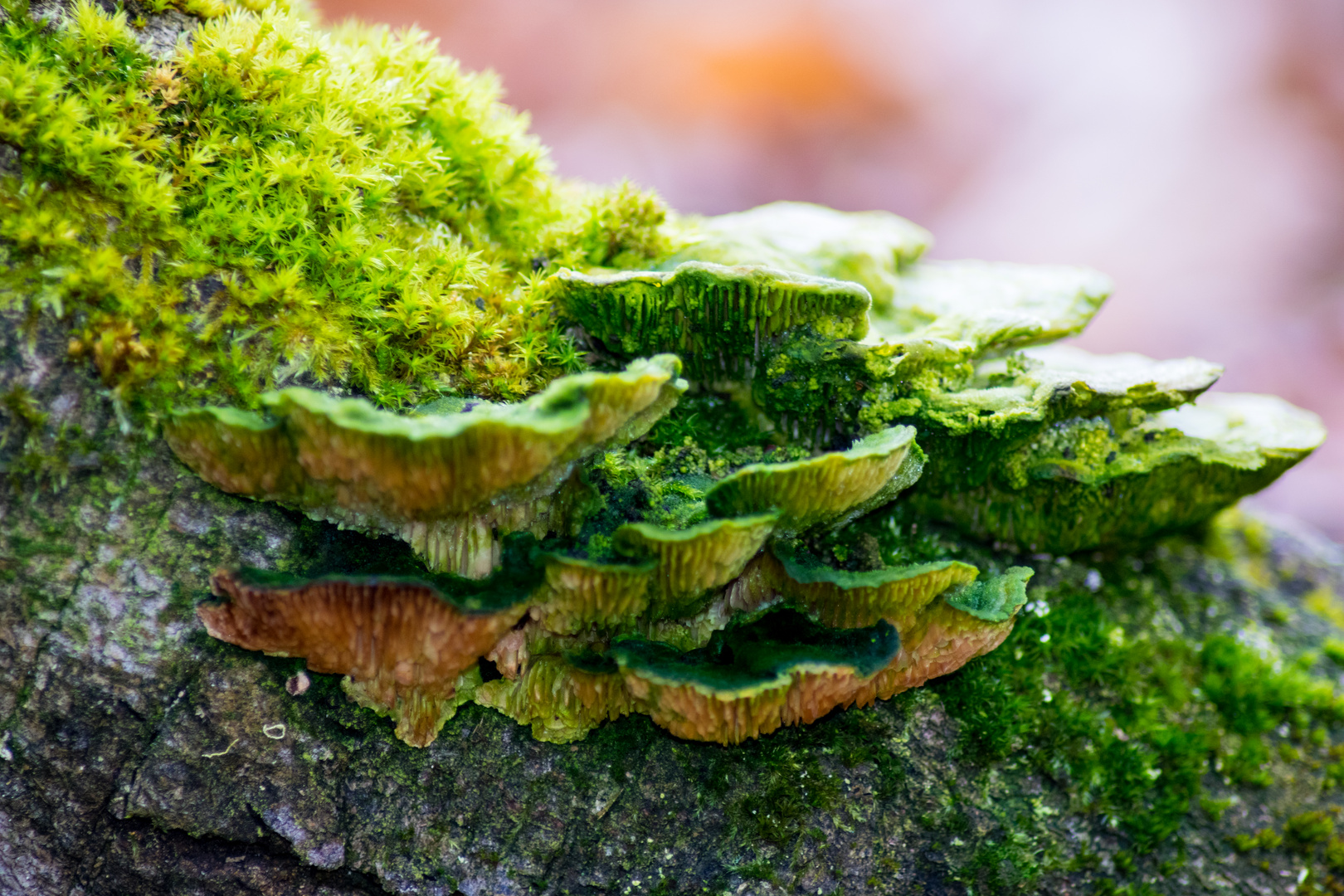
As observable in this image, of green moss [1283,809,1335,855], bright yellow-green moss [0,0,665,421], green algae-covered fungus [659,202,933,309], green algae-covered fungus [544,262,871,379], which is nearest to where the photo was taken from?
bright yellow-green moss [0,0,665,421]

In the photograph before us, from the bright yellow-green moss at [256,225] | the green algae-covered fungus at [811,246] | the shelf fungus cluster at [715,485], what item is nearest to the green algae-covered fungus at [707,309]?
the shelf fungus cluster at [715,485]

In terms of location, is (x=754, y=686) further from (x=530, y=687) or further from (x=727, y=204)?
(x=727, y=204)

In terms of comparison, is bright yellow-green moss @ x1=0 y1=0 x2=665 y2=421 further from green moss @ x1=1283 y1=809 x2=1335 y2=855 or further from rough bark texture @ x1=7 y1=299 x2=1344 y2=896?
green moss @ x1=1283 y1=809 x2=1335 y2=855

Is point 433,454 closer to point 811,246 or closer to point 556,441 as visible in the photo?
point 556,441

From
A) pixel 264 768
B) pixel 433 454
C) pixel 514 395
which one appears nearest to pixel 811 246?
pixel 514 395

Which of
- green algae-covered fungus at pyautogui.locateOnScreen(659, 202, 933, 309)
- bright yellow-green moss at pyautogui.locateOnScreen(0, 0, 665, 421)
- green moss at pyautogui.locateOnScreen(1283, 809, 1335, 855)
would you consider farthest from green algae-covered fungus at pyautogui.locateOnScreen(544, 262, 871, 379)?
green moss at pyautogui.locateOnScreen(1283, 809, 1335, 855)

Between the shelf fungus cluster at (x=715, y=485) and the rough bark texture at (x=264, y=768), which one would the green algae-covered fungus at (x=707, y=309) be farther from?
the rough bark texture at (x=264, y=768)

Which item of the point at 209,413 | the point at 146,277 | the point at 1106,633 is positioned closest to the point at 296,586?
the point at 209,413
